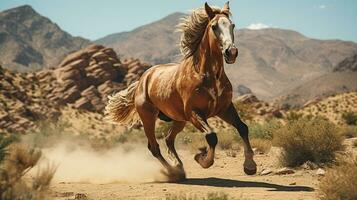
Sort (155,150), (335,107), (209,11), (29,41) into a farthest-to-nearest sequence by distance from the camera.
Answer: (29,41) < (335,107) < (155,150) < (209,11)

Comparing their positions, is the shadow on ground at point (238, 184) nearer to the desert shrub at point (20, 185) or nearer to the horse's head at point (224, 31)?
the horse's head at point (224, 31)

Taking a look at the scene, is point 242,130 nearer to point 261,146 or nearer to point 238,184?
point 238,184

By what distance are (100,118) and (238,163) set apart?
31.5 metres

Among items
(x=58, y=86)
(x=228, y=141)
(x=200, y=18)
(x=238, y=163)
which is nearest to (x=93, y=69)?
(x=58, y=86)

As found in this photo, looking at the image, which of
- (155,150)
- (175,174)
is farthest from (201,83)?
(155,150)

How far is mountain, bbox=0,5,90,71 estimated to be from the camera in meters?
148

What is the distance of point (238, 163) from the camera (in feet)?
39.1

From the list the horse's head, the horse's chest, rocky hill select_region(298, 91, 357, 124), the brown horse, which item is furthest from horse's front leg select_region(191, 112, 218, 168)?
Result: rocky hill select_region(298, 91, 357, 124)

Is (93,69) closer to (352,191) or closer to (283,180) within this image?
(283,180)

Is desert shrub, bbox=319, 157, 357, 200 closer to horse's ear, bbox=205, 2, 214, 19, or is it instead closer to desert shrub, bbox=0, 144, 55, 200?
desert shrub, bbox=0, 144, 55, 200

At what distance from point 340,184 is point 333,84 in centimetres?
11525

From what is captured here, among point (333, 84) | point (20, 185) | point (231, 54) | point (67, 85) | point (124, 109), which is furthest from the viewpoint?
point (333, 84)

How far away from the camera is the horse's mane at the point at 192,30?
818cm

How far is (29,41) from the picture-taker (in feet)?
591
